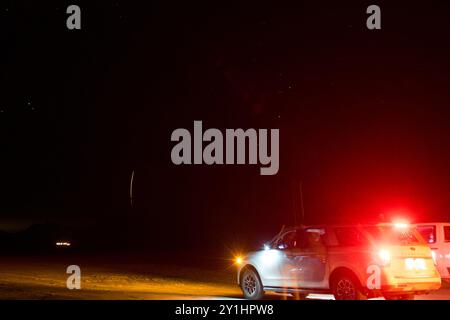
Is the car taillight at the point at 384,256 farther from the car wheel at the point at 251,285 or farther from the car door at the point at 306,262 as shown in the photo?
the car wheel at the point at 251,285

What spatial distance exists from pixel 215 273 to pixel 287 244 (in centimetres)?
956

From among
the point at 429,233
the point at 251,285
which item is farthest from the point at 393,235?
the point at 429,233

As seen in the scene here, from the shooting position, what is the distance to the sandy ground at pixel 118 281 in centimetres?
1591

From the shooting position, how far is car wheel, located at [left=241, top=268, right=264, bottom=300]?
15555 mm

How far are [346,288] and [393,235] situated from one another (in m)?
1.39

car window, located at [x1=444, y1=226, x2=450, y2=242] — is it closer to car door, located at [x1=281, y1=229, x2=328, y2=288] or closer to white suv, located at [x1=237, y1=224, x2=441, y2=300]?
white suv, located at [x1=237, y1=224, x2=441, y2=300]

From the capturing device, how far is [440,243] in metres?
19.6

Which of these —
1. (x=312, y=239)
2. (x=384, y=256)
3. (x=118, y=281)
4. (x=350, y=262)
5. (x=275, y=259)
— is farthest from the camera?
(x=118, y=281)

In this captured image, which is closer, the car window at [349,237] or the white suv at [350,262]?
the white suv at [350,262]

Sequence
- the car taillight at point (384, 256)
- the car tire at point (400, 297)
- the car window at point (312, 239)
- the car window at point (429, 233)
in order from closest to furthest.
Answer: the car taillight at point (384, 256)
the car tire at point (400, 297)
the car window at point (312, 239)
the car window at point (429, 233)

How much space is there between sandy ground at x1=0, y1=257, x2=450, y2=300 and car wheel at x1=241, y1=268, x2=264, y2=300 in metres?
0.42

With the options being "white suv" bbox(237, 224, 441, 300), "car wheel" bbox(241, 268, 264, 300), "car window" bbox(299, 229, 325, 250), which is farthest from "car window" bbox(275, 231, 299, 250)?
"car wheel" bbox(241, 268, 264, 300)

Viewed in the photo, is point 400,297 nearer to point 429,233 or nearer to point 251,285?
point 251,285

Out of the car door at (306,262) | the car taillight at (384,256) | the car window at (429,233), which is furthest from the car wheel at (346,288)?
the car window at (429,233)
